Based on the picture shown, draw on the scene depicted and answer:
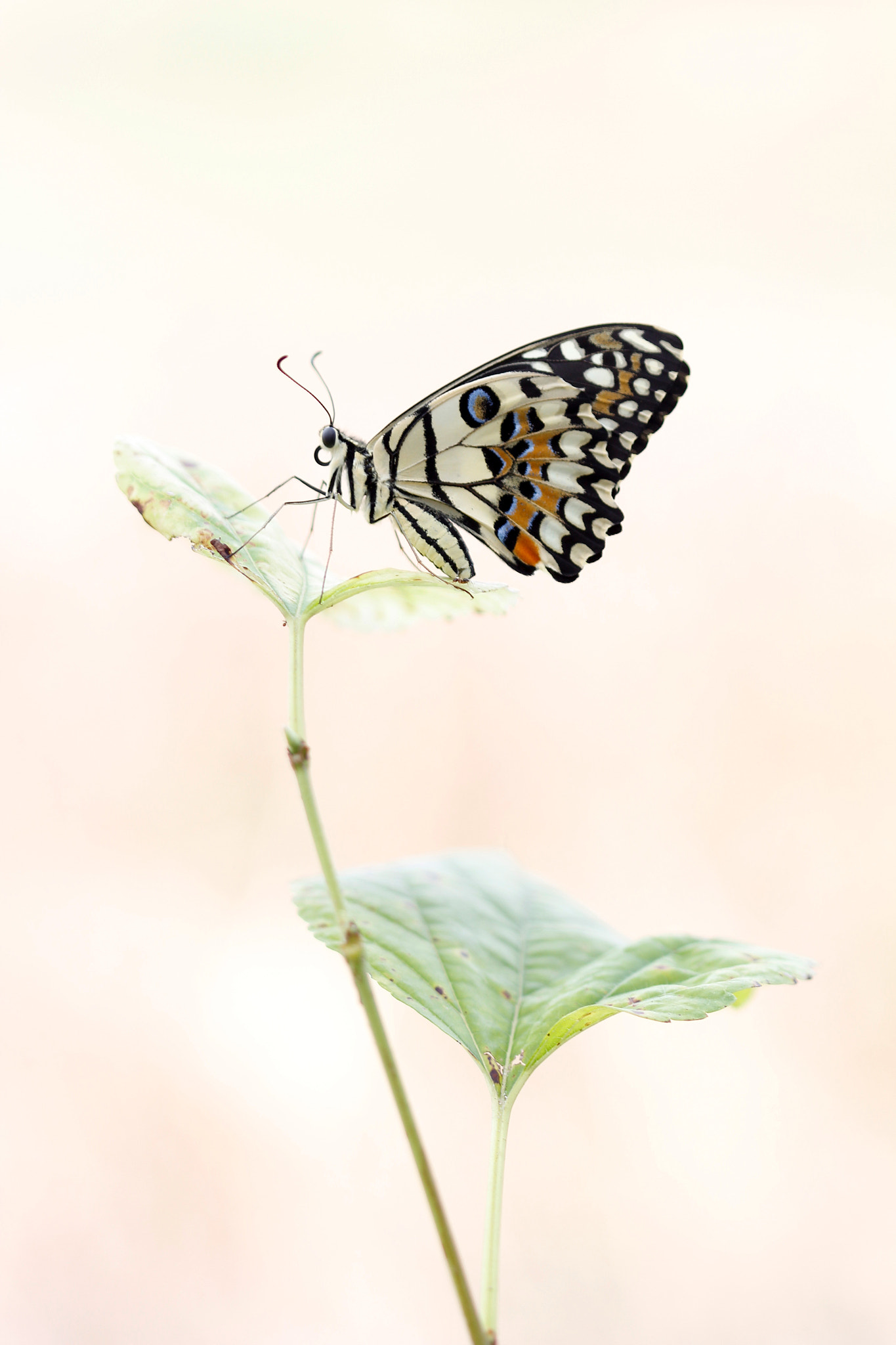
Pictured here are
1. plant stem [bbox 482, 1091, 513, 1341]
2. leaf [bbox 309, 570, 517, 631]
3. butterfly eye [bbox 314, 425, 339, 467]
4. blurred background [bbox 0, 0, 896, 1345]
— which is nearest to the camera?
plant stem [bbox 482, 1091, 513, 1341]

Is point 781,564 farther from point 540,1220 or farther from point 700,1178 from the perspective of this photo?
point 540,1220

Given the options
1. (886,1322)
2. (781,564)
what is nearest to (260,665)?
(781,564)

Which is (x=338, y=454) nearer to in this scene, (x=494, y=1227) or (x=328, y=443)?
(x=328, y=443)

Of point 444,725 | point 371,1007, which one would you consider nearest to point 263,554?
point 371,1007

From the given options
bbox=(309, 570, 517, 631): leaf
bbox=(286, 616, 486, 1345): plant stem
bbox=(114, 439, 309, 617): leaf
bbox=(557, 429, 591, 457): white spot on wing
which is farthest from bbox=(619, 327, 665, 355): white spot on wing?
bbox=(286, 616, 486, 1345): plant stem

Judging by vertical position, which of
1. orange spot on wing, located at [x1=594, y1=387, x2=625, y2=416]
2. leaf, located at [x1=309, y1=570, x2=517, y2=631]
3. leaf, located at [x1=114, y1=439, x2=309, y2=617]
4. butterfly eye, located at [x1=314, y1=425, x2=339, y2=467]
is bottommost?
leaf, located at [x1=309, y1=570, x2=517, y2=631]

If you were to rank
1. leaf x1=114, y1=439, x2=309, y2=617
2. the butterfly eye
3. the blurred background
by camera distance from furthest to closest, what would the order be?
the blurred background < the butterfly eye < leaf x1=114, y1=439, x2=309, y2=617

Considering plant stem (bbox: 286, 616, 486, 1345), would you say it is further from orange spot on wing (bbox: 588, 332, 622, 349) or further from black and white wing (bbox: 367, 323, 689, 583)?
orange spot on wing (bbox: 588, 332, 622, 349)

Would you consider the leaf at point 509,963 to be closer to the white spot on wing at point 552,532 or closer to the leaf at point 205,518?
the leaf at point 205,518

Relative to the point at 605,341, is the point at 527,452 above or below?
below
